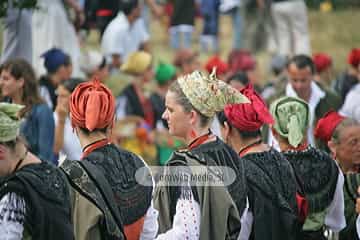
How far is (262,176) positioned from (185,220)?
34.0 inches

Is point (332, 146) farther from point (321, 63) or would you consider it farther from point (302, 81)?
point (321, 63)

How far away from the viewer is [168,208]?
6.48 m

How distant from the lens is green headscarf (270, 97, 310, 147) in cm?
741

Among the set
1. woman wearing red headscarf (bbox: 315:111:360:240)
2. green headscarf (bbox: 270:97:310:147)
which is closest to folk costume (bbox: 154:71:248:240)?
green headscarf (bbox: 270:97:310:147)

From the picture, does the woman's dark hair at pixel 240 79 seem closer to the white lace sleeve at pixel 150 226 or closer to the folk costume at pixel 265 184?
the folk costume at pixel 265 184

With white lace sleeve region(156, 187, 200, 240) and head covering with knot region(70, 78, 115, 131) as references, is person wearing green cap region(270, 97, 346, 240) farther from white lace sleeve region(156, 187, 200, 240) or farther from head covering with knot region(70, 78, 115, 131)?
head covering with knot region(70, 78, 115, 131)

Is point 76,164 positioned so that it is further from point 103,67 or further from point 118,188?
point 103,67

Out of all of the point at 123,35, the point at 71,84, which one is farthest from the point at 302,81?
the point at 123,35

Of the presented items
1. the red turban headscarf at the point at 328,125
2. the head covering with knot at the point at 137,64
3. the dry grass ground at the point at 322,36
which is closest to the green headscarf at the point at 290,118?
the red turban headscarf at the point at 328,125

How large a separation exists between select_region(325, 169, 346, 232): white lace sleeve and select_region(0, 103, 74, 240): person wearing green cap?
218 cm

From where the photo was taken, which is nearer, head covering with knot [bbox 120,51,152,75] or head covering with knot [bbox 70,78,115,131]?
head covering with knot [bbox 70,78,115,131]

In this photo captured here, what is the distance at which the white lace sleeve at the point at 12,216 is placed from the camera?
561 centimetres

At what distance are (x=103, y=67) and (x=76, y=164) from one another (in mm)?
5894

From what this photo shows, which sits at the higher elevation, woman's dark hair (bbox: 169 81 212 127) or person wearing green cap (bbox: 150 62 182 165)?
woman's dark hair (bbox: 169 81 212 127)
